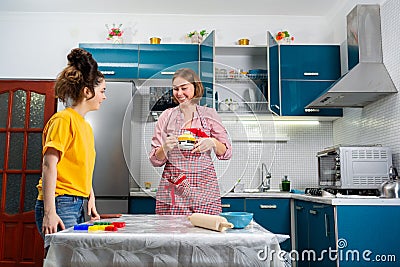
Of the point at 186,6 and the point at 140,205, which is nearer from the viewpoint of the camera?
the point at 140,205

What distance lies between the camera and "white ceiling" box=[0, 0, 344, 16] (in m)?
3.95

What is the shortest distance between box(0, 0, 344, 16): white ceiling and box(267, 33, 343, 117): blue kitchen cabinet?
429mm

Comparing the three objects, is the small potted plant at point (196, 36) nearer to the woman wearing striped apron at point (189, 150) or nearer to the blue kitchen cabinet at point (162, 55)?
the blue kitchen cabinet at point (162, 55)

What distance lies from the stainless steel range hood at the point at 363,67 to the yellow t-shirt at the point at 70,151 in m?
2.02

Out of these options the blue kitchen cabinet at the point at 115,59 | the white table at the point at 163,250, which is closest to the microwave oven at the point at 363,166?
the white table at the point at 163,250

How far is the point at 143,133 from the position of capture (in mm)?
1866

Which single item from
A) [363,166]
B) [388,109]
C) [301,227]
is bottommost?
[301,227]

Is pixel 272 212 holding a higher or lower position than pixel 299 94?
lower

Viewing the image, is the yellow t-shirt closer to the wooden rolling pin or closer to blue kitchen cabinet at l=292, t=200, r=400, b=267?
the wooden rolling pin

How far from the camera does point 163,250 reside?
119 cm

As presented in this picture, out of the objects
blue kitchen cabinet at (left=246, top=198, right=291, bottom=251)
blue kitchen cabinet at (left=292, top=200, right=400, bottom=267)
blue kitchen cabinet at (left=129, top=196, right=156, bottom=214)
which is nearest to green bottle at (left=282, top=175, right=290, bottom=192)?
blue kitchen cabinet at (left=246, top=198, right=291, bottom=251)

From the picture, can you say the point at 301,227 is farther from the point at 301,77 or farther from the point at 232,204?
the point at 301,77

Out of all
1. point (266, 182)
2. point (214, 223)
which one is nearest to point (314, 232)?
point (266, 182)

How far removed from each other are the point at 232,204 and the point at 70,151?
207cm
